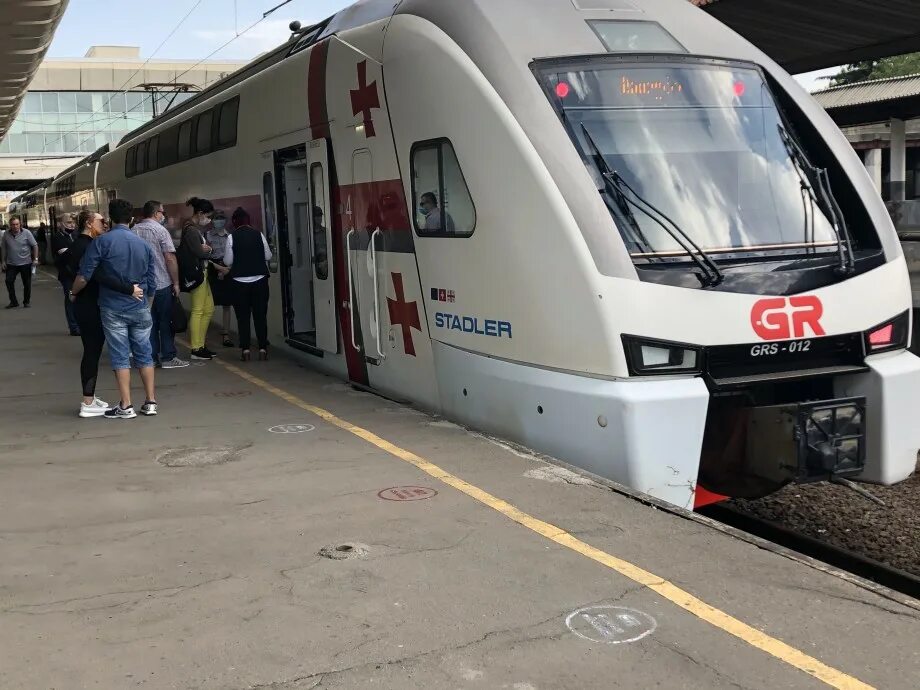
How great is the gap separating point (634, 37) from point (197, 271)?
19.5 ft

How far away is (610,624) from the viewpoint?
3.59 m

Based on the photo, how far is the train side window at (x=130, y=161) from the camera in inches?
680

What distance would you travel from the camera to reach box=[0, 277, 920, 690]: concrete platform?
3271 mm

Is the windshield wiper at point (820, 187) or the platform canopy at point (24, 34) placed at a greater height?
the platform canopy at point (24, 34)

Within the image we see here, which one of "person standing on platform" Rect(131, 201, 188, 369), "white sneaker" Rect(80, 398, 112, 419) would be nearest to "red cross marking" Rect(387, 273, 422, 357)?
"white sneaker" Rect(80, 398, 112, 419)

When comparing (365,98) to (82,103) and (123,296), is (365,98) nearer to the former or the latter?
(123,296)

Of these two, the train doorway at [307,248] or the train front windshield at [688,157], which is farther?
the train doorway at [307,248]

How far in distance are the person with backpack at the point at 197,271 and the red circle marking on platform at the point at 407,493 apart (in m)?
5.69

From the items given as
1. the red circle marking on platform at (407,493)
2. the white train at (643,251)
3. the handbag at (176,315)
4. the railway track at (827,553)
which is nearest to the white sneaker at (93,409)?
the handbag at (176,315)

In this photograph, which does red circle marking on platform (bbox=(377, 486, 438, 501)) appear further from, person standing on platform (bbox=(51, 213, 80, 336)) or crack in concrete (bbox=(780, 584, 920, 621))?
person standing on platform (bbox=(51, 213, 80, 336))

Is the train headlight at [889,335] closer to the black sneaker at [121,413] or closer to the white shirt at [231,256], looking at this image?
the black sneaker at [121,413]

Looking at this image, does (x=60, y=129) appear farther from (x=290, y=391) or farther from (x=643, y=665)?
(x=643, y=665)

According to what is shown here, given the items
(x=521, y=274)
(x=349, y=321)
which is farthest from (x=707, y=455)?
(x=349, y=321)

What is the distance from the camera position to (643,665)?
328 cm
